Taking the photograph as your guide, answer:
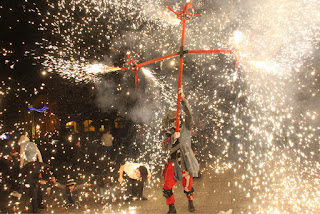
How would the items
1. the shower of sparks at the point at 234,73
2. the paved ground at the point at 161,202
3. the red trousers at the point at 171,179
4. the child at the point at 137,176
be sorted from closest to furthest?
the red trousers at the point at 171,179 < the paved ground at the point at 161,202 < the child at the point at 137,176 < the shower of sparks at the point at 234,73

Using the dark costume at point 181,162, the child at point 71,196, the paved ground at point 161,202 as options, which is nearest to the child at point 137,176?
the paved ground at point 161,202

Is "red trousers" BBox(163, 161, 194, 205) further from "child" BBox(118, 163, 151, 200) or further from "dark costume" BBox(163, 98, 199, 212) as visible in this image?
"child" BBox(118, 163, 151, 200)

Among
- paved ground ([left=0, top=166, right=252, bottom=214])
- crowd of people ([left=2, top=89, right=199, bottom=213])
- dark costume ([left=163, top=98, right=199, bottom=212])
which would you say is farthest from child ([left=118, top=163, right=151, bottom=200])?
dark costume ([left=163, top=98, right=199, bottom=212])

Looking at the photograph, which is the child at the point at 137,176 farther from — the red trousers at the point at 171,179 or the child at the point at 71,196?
the child at the point at 71,196

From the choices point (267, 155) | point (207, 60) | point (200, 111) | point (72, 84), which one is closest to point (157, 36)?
point (207, 60)

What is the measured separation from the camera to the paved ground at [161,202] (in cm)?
371

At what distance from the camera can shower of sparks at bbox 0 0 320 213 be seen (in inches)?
202

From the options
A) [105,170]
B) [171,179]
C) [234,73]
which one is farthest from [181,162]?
[234,73]

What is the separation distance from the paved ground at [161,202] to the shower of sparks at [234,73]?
0.88 feet

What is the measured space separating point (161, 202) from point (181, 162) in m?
1.38

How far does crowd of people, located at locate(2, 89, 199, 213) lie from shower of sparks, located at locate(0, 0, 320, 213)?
84 centimetres

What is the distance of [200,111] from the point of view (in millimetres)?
9180

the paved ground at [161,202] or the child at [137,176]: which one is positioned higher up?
the child at [137,176]

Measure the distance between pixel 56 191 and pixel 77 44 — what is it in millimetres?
5560
